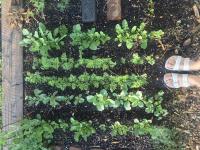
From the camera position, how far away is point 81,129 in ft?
11.7

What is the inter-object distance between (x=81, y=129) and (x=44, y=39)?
2.81 ft

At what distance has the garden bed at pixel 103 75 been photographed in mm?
3521

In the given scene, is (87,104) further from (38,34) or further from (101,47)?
(38,34)

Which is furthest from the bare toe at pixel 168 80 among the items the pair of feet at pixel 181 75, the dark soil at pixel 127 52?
the dark soil at pixel 127 52

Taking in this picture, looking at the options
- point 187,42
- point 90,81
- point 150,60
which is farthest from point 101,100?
point 187,42

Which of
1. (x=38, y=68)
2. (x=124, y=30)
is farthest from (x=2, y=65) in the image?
(x=124, y=30)

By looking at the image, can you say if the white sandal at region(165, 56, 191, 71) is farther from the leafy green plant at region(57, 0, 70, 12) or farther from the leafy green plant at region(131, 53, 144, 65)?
the leafy green plant at region(57, 0, 70, 12)

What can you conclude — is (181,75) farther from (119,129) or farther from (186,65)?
(119,129)

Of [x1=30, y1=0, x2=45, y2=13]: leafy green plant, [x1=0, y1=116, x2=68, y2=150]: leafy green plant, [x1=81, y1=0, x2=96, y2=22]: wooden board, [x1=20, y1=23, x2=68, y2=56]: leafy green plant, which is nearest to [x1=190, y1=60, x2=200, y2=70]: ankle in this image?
[x1=81, y1=0, x2=96, y2=22]: wooden board

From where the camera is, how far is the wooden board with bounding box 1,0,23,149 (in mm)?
3783

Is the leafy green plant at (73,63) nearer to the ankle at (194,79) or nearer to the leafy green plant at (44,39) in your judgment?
the leafy green plant at (44,39)

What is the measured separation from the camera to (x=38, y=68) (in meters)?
3.76

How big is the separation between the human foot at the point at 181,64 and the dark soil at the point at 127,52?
97 millimetres

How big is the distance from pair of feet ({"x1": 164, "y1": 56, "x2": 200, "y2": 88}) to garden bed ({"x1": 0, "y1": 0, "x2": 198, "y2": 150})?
0.39 feet
